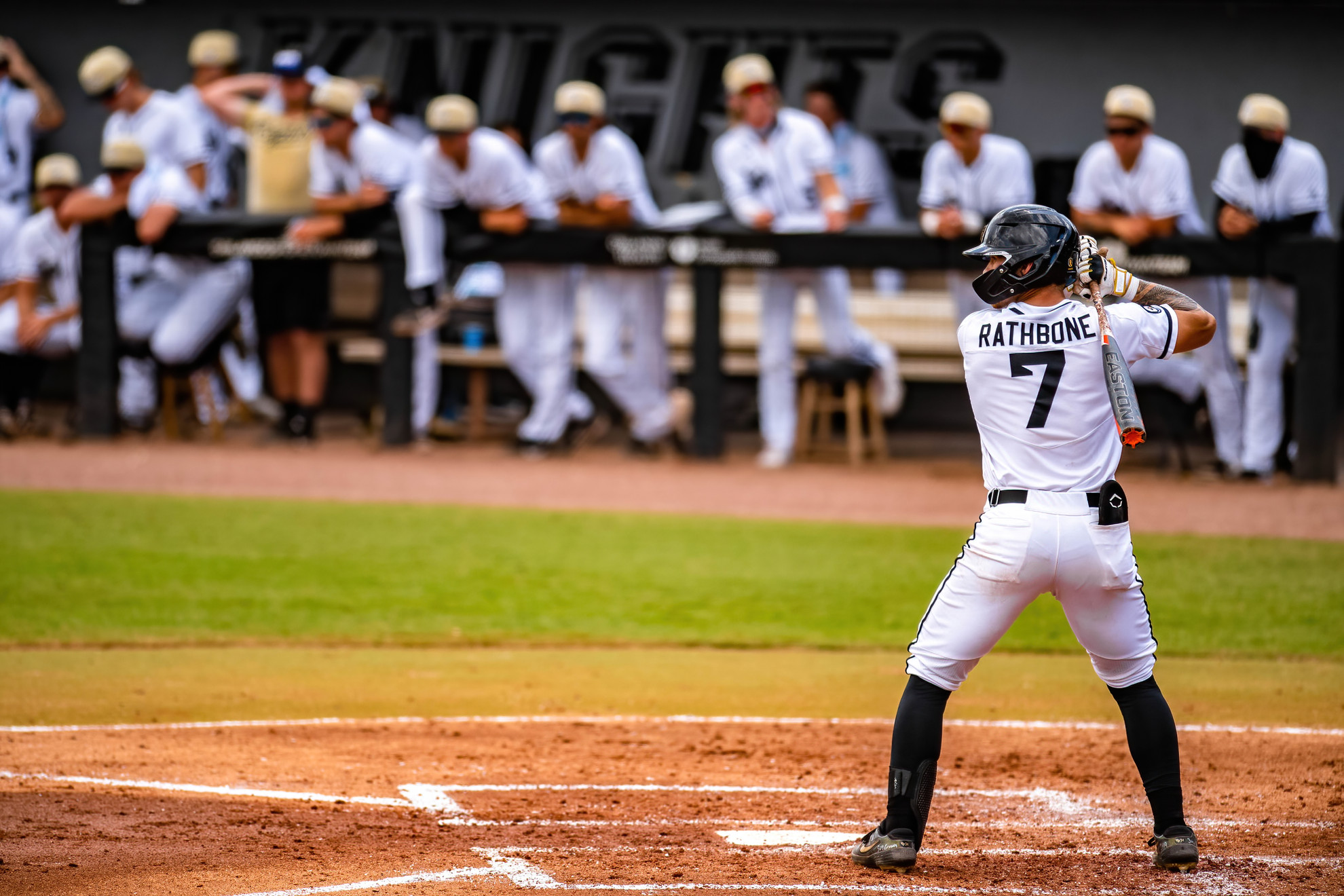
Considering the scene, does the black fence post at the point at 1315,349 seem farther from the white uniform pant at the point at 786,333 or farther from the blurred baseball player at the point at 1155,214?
the white uniform pant at the point at 786,333

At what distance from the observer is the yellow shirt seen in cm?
1175

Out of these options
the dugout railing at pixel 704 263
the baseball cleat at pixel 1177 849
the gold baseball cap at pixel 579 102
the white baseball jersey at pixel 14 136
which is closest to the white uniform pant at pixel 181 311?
the dugout railing at pixel 704 263

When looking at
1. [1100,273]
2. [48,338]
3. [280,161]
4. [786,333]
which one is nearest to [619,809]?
[1100,273]

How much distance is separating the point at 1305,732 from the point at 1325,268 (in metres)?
5.16

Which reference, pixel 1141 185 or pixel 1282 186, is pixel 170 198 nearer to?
pixel 1141 185

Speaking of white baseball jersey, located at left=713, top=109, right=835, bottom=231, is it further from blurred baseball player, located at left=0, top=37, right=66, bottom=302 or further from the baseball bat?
the baseball bat

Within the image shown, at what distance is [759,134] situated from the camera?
10.7 meters

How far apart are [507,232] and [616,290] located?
839mm

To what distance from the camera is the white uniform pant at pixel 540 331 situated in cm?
1102

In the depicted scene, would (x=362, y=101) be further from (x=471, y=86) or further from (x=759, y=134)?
(x=759, y=134)

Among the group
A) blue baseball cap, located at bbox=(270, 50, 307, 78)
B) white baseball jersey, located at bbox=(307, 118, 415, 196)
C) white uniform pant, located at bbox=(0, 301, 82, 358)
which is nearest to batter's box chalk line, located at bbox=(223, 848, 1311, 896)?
white baseball jersey, located at bbox=(307, 118, 415, 196)

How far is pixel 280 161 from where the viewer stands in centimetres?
1182

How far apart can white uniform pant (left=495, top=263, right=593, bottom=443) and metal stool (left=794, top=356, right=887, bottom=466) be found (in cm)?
164

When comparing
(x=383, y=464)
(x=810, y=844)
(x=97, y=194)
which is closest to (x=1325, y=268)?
(x=383, y=464)
